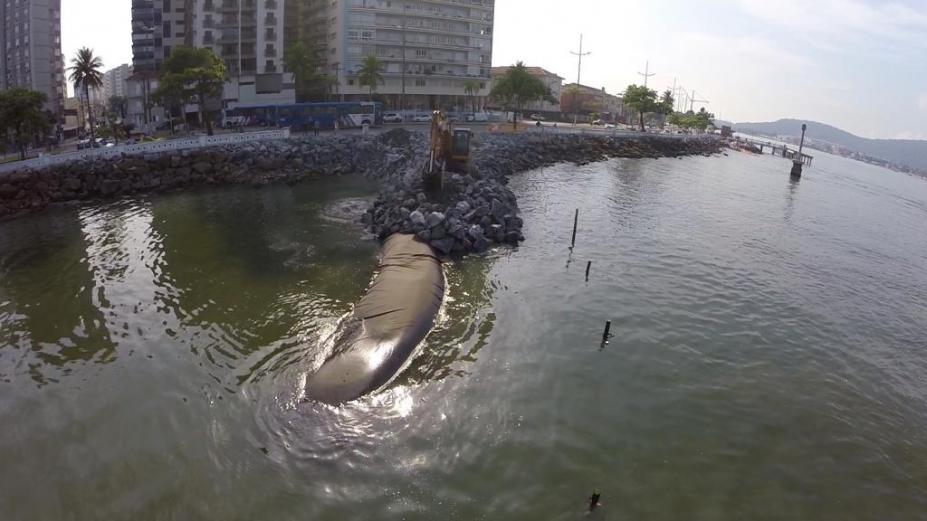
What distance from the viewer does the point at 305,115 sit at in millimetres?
66562

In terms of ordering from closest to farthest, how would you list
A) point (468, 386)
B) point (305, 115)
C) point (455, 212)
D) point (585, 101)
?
point (468, 386) → point (455, 212) → point (305, 115) → point (585, 101)

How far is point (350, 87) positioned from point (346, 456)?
89800 mm

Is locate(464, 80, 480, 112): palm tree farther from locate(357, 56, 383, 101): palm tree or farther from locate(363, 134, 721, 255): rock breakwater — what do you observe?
locate(363, 134, 721, 255): rock breakwater

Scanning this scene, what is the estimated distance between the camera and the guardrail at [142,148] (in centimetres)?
3978

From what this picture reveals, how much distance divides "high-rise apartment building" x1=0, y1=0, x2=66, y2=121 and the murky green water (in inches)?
3443

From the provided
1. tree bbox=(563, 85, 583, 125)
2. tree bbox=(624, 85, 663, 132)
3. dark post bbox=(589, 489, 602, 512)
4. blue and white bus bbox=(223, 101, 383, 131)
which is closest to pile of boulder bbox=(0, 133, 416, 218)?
blue and white bus bbox=(223, 101, 383, 131)

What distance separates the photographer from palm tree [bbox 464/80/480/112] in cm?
10251

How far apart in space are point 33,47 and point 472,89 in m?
81.0

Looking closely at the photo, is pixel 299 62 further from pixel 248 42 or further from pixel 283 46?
pixel 283 46

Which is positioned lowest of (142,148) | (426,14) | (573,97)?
(142,148)

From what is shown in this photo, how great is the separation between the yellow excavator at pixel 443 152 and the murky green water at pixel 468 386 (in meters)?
8.14

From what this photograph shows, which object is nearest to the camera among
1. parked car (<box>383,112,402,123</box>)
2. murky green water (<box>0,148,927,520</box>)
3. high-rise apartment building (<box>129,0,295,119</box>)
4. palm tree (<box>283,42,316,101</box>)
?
murky green water (<box>0,148,927,520</box>)

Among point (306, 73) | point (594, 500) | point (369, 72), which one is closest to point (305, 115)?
point (369, 72)

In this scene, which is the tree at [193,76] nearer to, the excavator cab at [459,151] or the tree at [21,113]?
the tree at [21,113]
